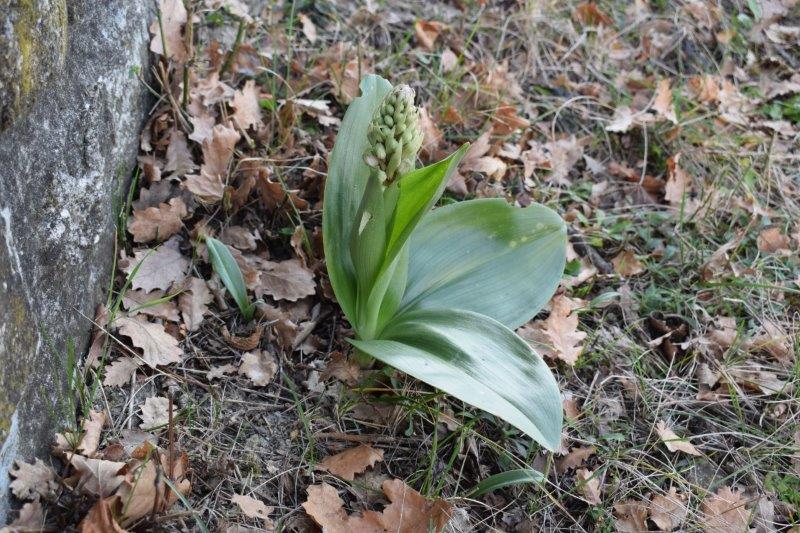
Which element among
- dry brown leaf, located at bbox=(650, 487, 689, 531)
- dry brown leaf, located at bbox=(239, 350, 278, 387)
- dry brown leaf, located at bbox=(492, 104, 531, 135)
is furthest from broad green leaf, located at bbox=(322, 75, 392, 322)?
dry brown leaf, located at bbox=(492, 104, 531, 135)

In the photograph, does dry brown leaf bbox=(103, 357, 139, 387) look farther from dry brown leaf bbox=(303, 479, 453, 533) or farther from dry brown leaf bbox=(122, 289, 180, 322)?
dry brown leaf bbox=(303, 479, 453, 533)

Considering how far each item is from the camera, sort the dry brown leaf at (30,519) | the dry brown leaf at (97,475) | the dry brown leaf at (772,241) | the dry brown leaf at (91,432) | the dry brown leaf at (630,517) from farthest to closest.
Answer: the dry brown leaf at (772,241) < the dry brown leaf at (630,517) < the dry brown leaf at (91,432) < the dry brown leaf at (97,475) < the dry brown leaf at (30,519)

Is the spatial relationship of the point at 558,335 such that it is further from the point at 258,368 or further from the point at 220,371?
the point at 220,371

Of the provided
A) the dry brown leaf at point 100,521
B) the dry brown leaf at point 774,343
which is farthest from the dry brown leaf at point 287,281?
the dry brown leaf at point 774,343

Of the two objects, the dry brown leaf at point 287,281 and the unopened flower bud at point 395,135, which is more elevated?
the unopened flower bud at point 395,135

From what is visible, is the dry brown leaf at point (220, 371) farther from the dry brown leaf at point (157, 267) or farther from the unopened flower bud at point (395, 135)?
the unopened flower bud at point (395, 135)

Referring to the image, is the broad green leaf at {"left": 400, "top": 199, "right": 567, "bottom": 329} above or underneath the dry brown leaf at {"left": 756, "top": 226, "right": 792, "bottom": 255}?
above

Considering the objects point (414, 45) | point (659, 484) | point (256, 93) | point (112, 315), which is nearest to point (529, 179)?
point (414, 45)

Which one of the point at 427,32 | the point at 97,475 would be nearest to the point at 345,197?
the point at 97,475
